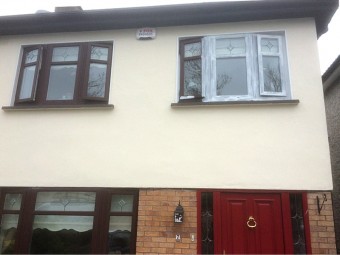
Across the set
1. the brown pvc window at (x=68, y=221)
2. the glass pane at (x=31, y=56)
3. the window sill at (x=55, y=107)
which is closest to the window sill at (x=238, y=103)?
the window sill at (x=55, y=107)

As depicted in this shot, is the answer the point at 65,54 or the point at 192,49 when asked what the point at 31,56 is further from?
the point at 192,49

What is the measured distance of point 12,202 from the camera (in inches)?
243

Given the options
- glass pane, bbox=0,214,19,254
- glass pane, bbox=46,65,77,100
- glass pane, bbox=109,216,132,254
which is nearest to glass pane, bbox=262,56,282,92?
glass pane, bbox=109,216,132,254

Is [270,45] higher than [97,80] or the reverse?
higher

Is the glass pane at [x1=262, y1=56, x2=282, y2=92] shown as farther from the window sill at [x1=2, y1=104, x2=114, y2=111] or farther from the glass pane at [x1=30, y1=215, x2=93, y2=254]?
the glass pane at [x1=30, y1=215, x2=93, y2=254]

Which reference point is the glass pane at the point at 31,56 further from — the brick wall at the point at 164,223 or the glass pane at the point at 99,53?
the brick wall at the point at 164,223

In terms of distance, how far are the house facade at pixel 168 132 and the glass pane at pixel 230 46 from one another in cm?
3

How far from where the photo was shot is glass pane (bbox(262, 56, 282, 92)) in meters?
6.02

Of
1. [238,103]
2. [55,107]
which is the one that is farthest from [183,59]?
[55,107]

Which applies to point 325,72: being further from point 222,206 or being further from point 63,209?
point 63,209

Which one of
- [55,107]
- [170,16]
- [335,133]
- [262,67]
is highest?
[170,16]

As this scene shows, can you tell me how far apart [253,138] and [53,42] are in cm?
446

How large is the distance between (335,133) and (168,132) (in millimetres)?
5595

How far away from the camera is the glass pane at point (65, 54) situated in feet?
22.2
